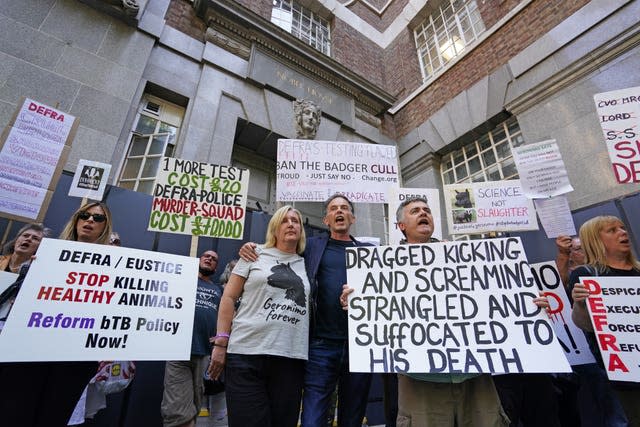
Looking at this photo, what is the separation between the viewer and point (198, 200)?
12.2ft

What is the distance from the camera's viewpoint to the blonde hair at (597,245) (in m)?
2.40

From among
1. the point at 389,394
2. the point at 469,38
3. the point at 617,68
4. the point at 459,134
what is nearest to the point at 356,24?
the point at 469,38

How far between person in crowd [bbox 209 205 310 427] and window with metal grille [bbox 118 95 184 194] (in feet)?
14.0

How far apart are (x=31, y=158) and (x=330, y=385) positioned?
3.94 meters

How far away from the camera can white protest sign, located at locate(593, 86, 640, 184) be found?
10.7ft

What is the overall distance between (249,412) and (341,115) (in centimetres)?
760

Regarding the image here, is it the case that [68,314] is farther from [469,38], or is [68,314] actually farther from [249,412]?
[469,38]

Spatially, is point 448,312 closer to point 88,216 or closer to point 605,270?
point 605,270

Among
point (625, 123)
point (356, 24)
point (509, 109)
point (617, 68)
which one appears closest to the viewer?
point (625, 123)

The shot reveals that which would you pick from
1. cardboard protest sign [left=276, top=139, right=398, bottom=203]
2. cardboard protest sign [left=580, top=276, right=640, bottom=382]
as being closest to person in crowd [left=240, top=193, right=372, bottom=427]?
cardboard protest sign [left=580, top=276, right=640, bottom=382]

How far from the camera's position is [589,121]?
5223 millimetres

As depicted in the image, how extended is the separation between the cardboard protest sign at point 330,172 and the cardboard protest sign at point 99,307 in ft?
7.95

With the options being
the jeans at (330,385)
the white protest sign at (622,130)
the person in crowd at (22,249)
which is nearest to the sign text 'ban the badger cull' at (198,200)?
the person in crowd at (22,249)

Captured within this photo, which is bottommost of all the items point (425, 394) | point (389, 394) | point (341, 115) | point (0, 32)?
point (389, 394)
